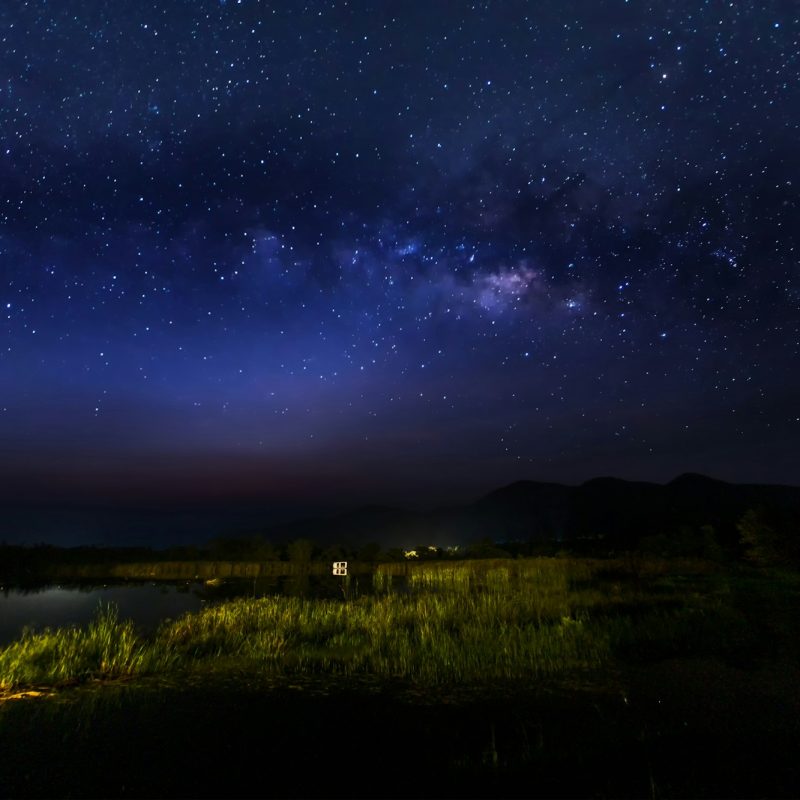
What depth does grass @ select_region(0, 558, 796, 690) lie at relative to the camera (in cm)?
1056

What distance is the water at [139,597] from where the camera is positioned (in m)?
18.7

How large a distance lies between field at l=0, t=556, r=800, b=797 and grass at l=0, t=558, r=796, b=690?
6cm

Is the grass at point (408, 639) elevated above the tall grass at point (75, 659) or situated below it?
below

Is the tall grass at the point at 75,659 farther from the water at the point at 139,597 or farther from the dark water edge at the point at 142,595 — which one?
the water at the point at 139,597

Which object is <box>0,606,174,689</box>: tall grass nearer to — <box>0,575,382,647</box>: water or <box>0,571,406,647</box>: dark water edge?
<box>0,571,406,647</box>: dark water edge

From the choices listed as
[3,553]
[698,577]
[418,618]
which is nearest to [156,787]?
[418,618]

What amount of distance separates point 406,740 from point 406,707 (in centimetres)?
138

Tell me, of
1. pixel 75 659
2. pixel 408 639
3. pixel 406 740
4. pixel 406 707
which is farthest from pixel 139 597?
pixel 406 740

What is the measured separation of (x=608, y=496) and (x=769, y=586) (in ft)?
496

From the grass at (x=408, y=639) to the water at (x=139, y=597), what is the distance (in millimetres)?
4000

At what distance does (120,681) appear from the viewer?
996cm

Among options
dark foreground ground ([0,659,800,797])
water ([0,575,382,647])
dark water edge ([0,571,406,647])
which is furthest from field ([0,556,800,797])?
water ([0,575,382,647])

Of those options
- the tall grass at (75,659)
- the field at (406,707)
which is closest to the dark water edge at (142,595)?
the tall grass at (75,659)

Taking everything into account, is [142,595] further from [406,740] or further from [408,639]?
[406,740]
